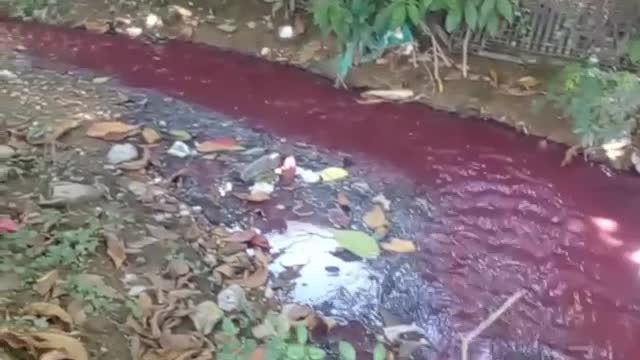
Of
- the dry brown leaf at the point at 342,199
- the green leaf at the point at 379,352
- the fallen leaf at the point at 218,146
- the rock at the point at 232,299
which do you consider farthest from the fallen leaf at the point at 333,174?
the green leaf at the point at 379,352

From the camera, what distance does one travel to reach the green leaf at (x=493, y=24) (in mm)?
4418

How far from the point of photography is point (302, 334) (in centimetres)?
285

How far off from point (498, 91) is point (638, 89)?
2.36 ft

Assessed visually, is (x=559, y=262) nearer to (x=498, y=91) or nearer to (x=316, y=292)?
(x=316, y=292)

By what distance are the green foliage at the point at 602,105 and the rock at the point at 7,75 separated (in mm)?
2605

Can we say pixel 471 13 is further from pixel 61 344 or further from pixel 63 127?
pixel 61 344

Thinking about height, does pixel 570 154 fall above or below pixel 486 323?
above

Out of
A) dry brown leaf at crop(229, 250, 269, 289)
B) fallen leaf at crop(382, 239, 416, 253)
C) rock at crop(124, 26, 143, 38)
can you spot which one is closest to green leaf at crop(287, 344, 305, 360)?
dry brown leaf at crop(229, 250, 269, 289)

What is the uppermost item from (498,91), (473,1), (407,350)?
(473,1)

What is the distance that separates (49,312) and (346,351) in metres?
0.91

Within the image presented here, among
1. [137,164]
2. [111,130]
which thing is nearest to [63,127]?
[111,130]

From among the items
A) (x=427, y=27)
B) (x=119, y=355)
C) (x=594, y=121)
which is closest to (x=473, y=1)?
(x=427, y=27)

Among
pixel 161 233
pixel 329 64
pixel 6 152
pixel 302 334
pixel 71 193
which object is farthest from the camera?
pixel 329 64

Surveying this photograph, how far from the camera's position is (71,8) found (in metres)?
5.27
